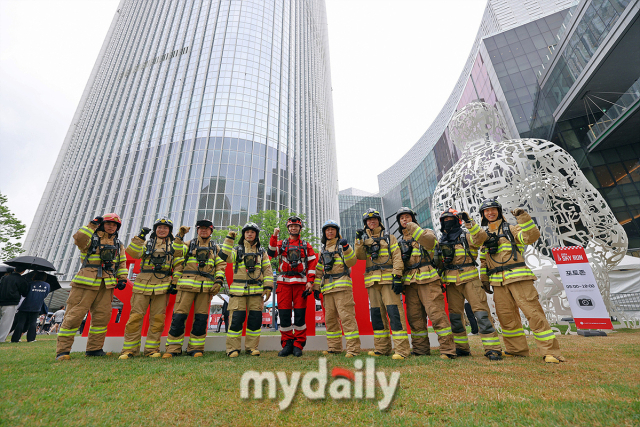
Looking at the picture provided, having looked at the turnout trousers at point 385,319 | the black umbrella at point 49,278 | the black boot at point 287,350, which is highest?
the black umbrella at point 49,278

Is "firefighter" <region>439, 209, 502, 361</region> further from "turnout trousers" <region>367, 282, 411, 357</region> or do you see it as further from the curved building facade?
the curved building facade

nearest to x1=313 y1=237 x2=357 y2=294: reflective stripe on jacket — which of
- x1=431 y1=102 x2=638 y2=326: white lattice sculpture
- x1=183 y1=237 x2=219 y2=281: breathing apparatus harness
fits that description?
x1=183 y1=237 x2=219 y2=281: breathing apparatus harness

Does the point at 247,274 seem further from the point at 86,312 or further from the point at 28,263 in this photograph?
the point at 28,263

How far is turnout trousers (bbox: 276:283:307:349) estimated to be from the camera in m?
5.69

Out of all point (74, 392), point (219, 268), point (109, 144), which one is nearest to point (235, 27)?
point (109, 144)

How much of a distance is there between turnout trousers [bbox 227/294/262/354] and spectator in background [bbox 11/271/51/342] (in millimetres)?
7845

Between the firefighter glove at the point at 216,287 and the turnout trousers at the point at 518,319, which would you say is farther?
the firefighter glove at the point at 216,287

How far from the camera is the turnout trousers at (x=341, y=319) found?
5.26 meters

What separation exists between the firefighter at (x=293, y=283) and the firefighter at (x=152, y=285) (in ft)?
6.84

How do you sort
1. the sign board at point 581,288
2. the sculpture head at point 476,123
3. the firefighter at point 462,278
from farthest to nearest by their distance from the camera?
the sculpture head at point 476,123, the sign board at point 581,288, the firefighter at point 462,278

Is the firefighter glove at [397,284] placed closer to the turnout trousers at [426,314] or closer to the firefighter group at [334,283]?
the firefighter group at [334,283]

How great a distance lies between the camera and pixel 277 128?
42.8 metres

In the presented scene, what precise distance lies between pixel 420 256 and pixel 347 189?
83.1 m

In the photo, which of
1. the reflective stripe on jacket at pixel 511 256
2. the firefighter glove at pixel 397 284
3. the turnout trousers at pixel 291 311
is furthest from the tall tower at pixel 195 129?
the reflective stripe on jacket at pixel 511 256
